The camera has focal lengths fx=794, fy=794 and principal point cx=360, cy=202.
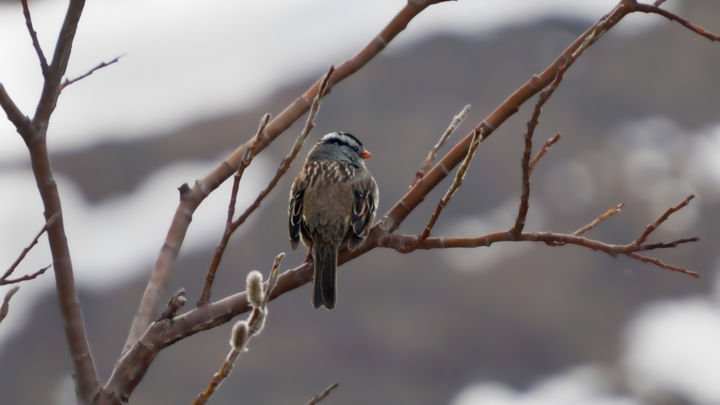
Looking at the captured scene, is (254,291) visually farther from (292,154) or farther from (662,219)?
(662,219)

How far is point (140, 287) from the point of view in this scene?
2184cm

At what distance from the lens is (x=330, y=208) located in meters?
5.41

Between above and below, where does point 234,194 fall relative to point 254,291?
above

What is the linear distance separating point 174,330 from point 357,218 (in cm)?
203

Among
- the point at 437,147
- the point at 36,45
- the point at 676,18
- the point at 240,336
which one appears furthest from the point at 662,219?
the point at 36,45

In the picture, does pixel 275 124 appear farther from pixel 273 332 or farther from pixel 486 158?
pixel 486 158

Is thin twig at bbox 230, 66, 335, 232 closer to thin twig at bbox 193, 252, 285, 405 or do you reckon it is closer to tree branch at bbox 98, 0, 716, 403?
thin twig at bbox 193, 252, 285, 405

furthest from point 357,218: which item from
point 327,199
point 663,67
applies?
point 663,67

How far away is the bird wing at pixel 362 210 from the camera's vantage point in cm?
483

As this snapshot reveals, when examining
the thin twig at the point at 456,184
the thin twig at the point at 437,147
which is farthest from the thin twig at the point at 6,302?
the thin twig at the point at 437,147

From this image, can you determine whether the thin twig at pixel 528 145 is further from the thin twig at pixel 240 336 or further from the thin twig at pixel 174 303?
the thin twig at pixel 174 303

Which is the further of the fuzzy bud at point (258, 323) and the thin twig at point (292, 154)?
the thin twig at point (292, 154)

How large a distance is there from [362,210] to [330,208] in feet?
0.91

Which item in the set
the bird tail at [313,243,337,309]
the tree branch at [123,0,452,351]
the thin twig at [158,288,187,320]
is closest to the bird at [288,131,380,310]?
the bird tail at [313,243,337,309]
